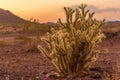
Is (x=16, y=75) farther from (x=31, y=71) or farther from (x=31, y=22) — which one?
(x=31, y=22)

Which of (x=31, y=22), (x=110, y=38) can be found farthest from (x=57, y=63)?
(x=31, y=22)

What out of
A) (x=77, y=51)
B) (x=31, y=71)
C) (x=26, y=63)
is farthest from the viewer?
(x=26, y=63)

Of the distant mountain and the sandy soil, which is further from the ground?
the distant mountain

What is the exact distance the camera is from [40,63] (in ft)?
55.2

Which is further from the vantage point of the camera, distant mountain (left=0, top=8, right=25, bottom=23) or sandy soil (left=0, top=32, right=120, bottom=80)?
distant mountain (left=0, top=8, right=25, bottom=23)

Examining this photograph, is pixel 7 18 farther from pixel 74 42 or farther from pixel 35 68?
pixel 74 42

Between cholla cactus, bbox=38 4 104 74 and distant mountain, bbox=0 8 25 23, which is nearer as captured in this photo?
cholla cactus, bbox=38 4 104 74

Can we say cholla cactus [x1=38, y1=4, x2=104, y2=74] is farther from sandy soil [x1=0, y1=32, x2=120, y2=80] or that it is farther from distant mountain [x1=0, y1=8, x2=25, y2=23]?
distant mountain [x1=0, y1=8, x2=25, y2=23]

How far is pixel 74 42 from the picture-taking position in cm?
1243

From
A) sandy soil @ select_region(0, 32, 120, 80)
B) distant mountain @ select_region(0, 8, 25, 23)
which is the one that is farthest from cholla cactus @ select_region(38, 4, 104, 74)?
distant mountain @ select_region(0, 8, 25, 23)

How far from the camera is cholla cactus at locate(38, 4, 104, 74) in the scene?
40.3ft

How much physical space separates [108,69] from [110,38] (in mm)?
15769

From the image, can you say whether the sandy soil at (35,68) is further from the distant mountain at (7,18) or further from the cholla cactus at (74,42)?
the distant mountain at (7,18)

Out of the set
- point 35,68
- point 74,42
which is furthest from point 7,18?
point 74,42
